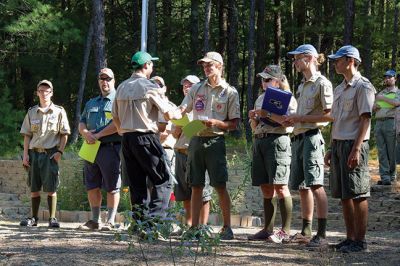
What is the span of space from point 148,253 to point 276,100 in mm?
1838

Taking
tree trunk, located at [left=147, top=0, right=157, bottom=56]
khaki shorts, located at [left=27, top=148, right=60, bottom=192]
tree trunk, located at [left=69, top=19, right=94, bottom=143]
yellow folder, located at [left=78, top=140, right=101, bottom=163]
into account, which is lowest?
khaki shorts, located at [left=27, top=148, right=60, bottom=192]

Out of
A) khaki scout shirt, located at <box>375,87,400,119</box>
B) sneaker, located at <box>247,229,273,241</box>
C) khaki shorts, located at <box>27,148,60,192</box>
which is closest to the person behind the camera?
sneaker, located at <box>247,229,273,241</box>

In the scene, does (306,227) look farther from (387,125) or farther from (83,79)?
(83,79)

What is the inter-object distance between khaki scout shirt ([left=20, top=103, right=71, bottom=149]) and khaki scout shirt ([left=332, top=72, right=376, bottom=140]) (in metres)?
3.43

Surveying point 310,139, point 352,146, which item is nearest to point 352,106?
point 352,146

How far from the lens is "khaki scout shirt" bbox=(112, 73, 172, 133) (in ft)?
21.6

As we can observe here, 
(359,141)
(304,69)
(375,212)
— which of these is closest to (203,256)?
(359,141)

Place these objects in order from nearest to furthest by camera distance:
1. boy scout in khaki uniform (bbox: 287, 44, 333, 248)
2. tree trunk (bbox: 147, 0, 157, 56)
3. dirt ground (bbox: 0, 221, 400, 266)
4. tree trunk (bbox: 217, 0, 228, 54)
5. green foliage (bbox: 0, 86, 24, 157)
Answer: dirt ground (bbox: 0, 221, 400, 266) → boy scout in khaki uniform (bbox: 287, 44, 333, 248) → green foliage (bbox: 0, 86, 24, 157) → tree trunk (bbox: 147, 0, 157, 56) → tree trunk (bbox: 217, 0, 228, 54)

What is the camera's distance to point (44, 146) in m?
8.38

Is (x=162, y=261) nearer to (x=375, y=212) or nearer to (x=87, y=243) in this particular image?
(x=87, y=243)

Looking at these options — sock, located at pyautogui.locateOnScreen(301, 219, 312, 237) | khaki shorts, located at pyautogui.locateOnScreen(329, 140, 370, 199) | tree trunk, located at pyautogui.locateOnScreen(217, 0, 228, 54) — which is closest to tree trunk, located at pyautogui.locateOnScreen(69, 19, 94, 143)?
tree trunk, located at pyautogui.locateOnScreen(217, 0, 228, 54)

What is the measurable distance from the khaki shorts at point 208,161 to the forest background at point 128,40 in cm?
996

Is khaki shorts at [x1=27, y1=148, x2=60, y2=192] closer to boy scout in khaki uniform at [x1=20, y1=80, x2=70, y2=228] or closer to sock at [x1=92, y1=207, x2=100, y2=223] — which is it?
boy scout in khaki uniform at [x1=20, y1=80, x2=70, y2=228]

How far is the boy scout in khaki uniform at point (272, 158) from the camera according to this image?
690 centimetres
